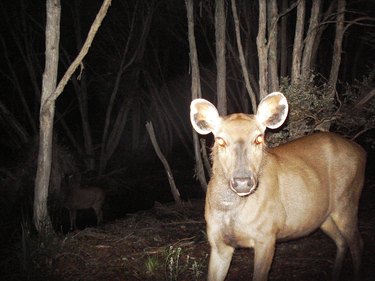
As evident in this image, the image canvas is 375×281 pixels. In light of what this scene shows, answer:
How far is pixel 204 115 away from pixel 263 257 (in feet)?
5.50

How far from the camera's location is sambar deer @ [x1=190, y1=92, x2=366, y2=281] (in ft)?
14.9

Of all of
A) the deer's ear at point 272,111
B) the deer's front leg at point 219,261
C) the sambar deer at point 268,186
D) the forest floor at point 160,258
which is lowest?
the forest floor at point 160,258

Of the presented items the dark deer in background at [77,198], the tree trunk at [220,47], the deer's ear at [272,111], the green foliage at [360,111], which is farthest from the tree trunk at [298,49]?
the dark deer in background at [77,198]

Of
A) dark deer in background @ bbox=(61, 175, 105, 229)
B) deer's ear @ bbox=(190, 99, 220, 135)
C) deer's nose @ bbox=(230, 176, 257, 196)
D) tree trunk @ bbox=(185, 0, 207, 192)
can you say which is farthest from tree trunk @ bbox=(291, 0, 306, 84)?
dark deer in background @ bbox=(61, 175, 105, 229)

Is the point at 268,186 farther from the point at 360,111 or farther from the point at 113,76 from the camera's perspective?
the point at 113,76

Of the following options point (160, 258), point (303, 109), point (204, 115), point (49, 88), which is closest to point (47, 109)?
point (49, 88)

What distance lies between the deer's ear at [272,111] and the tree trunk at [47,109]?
353cm

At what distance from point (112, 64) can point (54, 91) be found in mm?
13264

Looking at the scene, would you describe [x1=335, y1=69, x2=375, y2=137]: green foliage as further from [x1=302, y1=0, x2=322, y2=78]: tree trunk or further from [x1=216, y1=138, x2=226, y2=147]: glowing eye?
[x1=216, y1=138, x2=226, y2=147]: glowing eye

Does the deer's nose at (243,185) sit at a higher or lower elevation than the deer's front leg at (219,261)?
higher

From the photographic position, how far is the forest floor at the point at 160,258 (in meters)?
6.16

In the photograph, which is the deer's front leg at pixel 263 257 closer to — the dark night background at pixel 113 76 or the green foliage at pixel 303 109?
the green foliage at pixel 303 109

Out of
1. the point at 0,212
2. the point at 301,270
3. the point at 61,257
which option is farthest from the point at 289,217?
the point at 0,212

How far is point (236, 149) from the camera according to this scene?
14.4 feet
